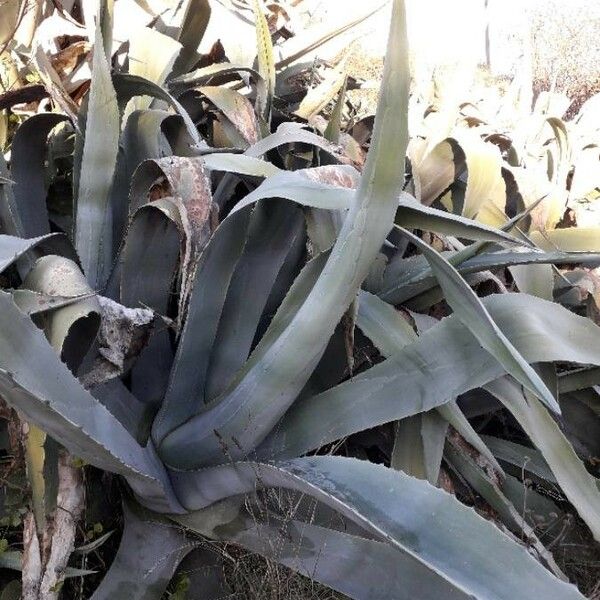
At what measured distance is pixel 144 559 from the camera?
3.46 ft

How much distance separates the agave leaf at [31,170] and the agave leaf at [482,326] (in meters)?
0.72

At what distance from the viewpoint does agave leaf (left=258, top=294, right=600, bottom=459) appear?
95 cm

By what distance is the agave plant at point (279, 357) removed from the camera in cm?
77

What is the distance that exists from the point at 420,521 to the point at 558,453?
39 cm

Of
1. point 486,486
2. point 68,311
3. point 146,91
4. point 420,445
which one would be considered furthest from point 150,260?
point 486,486

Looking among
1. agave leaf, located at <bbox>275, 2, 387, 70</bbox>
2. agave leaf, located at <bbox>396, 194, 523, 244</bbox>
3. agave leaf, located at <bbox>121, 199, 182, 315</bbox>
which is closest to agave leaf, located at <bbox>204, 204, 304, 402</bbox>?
agave leaf, located at <bbox>121, 199, 182, 315</bbox>

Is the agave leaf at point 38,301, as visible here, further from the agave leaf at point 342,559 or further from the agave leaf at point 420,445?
the agave leaf at point 420,445

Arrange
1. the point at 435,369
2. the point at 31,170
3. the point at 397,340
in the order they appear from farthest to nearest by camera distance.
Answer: the point at 31,170
the point at 397,340
the point at 435,369

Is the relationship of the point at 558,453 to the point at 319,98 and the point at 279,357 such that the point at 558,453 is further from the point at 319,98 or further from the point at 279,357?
the point at 319,98

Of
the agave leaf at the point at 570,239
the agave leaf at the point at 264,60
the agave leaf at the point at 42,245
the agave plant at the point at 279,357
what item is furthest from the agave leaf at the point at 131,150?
the agave leaf at the point at 570,239

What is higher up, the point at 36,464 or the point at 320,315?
the point at 320,315

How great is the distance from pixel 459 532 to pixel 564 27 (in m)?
11.7

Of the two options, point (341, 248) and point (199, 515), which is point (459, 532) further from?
point (199, 515)

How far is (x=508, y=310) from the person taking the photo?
995 mm
